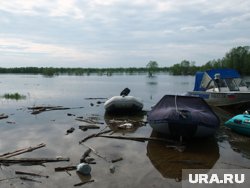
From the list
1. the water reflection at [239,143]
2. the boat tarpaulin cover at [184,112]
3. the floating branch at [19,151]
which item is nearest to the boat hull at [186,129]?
the boat tarpaulin cover at [184,112]

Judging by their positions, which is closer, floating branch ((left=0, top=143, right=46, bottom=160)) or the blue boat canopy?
floating branch ((left=0, top=143, right=46, bottom=160))

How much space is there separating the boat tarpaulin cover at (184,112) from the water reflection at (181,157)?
0.90 m

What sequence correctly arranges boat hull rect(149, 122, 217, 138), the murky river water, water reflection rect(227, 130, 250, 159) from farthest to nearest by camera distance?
boat hull rect(149, 122, 217, 138), water reflection rect(227, 130, 250, 159), the murky river water

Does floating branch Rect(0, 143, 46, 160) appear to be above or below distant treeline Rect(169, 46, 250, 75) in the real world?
below

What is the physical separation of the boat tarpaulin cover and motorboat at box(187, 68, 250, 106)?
23.5 ft

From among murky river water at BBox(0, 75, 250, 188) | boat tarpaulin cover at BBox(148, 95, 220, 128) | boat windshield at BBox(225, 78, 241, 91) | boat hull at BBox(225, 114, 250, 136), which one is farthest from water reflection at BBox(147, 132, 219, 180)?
boat windshield at BBox(225, 78, 241, 91)

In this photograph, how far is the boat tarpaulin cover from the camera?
1003cm

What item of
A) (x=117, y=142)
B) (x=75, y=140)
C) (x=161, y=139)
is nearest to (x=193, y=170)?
(x=161, y=139)

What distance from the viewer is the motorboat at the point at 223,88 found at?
58.9 feet

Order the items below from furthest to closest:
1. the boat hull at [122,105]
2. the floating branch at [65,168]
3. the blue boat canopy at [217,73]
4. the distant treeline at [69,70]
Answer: the distant treeline at [69,70] < the blue boat canopy at [217,73] < the boat hull at [122,105] < the floating branch at [65,168]

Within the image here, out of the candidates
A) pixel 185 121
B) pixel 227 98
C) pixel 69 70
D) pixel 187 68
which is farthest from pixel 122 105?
pixel 69 70

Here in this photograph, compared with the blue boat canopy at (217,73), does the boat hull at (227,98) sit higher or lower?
lower

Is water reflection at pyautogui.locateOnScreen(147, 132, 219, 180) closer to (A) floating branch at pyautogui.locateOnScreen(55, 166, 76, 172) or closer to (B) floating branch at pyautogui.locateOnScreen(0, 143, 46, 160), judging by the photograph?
(A) floating branch at pyautogui.locateOnScreen(55, 166, 76, 172)

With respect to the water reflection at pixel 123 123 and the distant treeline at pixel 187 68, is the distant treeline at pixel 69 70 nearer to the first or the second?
the distant treeline at pixel 187 68
